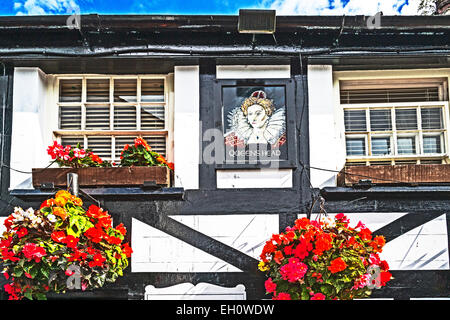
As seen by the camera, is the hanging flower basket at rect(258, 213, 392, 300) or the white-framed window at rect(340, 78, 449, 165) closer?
the hanging flower basket at rect(258, 213, 392, 300)

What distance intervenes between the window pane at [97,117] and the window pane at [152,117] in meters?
0.49

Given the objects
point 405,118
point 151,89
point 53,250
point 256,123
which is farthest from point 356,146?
point 53,250

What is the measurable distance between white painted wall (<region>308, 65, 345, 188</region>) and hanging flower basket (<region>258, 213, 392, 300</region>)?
94 centimetres

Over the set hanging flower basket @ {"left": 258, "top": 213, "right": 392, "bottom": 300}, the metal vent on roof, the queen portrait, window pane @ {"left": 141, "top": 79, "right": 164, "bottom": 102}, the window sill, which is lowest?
hanging flower basket @ {"left": 258, "top": 213, "right": 392, "bottom": 300}

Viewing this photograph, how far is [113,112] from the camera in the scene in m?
7.36

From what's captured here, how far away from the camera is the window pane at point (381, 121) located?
737 cm

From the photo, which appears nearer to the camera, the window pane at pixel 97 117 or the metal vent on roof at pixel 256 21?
the metal vent on roof at pixel 256 21

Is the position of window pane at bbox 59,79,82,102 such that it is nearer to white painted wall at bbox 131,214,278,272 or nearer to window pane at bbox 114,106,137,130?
window pane at bbox 114,106,137,130

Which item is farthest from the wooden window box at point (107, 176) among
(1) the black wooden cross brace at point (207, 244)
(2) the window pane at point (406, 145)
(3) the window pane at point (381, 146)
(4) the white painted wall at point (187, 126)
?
(2) the window pane at point (406, 145)

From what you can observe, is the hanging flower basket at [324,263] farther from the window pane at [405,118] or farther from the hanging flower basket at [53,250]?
the window pane at [405,118]

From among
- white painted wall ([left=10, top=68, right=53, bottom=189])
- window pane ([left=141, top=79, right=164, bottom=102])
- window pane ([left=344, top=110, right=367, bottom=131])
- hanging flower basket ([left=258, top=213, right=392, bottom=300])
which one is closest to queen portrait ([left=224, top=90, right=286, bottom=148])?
window pane ([left=344, top=110, right=367, bottom=131])

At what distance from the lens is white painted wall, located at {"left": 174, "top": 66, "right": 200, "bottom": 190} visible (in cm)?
686

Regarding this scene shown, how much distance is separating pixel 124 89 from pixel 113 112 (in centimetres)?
36

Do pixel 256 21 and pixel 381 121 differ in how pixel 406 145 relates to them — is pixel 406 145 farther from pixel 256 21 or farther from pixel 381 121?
pixel 256 21
